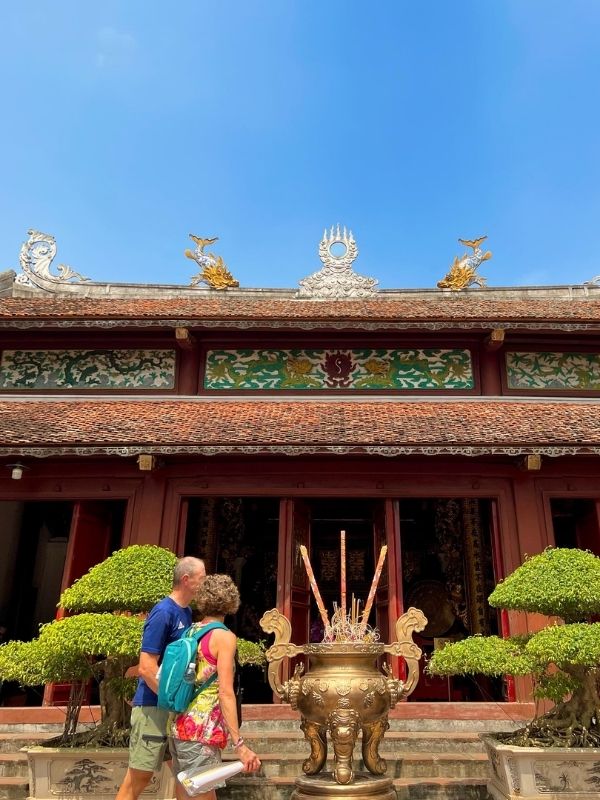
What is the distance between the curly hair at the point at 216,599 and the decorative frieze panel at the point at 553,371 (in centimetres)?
662

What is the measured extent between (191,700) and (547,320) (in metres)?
7.17

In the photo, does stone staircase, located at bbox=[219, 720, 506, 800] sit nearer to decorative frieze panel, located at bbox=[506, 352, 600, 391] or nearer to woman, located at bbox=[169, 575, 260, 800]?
woman, located at bbox=[169, 575, 260, 800]

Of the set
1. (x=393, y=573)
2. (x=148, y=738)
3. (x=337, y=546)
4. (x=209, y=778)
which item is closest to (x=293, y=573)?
(x=393, y=573)

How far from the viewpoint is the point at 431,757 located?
4875 millimetres

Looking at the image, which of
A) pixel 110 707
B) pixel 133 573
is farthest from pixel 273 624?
pixel 110 707

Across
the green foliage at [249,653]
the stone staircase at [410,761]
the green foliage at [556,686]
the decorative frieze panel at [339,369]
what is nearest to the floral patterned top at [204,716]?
the green foliage at [249,653]

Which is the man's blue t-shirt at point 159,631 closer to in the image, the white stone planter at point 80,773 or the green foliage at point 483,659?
the white stone planter at point 80,773

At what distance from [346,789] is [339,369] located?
590cm

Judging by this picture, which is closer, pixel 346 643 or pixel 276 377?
pixel 346 643

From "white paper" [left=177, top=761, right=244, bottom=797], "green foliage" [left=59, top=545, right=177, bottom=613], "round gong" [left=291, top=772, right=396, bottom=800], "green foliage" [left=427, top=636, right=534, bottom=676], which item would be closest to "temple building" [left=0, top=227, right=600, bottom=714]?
"green foliage" [left=59, top=545, right=177, bottom=613]

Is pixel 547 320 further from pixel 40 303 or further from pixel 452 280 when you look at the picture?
pixel 40 303

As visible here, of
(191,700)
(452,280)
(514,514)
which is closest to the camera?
(191,700)

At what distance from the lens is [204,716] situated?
2.73 meters

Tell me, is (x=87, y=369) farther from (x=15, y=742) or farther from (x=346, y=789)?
(x=346, y=789)
